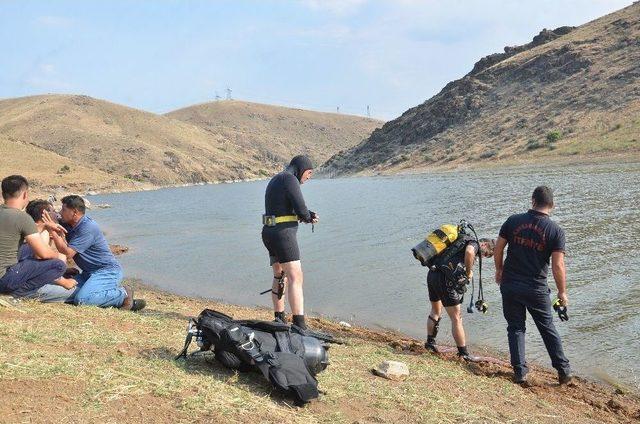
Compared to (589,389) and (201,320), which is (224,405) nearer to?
(201,320)

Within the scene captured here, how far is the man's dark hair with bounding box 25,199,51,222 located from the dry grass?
5.19 feet

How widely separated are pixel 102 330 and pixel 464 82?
98867 mm

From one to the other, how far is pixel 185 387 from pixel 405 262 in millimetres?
12209

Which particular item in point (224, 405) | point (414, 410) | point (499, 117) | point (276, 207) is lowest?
point (414, 410)

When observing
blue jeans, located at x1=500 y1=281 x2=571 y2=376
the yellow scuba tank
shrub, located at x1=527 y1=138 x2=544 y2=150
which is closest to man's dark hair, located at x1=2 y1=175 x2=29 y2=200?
the yellow scuba tank

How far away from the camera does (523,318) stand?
7.04 m

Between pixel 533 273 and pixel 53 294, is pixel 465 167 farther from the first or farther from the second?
pixel 53 294

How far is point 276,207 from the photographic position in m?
7.61

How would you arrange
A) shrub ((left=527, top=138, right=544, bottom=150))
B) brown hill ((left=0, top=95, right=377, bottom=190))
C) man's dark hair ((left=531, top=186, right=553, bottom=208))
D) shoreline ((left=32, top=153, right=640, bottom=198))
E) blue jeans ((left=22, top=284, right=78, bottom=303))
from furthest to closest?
1. brown hill ((left=0, top=95, right=377, bottom=190))
2. shrub ((left=527, top=138, right=544, bottom=150))
3. shoreline ((left=32, top=153, right=640, bottom=198))
4. blue jeans ((left=22, top=284, right=78, bottom=303))
5. man's dark hair ((left=531, top=186, right=553, bottom=208))

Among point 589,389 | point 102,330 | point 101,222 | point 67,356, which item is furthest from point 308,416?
point 101,222

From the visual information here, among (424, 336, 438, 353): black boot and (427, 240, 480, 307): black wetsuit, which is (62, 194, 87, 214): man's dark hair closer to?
(427, 240, 480, 307): black wetsuit

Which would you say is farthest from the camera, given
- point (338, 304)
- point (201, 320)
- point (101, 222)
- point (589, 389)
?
point (101, 222)

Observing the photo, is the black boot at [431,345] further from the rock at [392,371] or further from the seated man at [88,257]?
the seated man at [88,257]

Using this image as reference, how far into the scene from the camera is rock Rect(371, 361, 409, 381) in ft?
20.4
